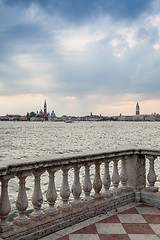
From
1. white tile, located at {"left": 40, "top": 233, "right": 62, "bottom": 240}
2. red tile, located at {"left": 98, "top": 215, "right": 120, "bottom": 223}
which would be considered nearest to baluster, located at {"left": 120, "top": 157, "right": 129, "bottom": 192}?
red tile, located at {"left": 98, "top": 215, "right": 120, "bottom": 223}

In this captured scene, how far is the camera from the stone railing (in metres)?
3.67

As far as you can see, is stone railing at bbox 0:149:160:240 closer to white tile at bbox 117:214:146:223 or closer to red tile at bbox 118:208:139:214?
red tile at bbox 118:208:139:214

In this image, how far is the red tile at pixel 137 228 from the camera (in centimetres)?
423

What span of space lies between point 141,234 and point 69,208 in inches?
49.4

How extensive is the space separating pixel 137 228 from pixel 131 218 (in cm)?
43

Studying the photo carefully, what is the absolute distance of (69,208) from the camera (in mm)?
4453

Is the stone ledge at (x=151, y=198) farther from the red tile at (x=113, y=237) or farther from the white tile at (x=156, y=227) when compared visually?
the red tile at (x=113, y=237)

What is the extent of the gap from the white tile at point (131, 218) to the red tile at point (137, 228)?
0.13m

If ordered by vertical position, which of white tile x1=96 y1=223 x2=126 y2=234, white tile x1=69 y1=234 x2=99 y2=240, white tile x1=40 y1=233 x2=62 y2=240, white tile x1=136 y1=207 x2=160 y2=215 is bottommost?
white tile x1=136 y1=207 x2=160 y2=215

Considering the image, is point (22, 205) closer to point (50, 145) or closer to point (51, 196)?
point (51, 196)

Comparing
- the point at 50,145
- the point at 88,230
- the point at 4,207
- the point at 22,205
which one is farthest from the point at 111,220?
the point at 50,145

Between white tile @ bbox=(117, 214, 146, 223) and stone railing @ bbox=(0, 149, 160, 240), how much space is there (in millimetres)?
346

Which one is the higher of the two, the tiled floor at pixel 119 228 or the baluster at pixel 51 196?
the baluster at pixel 51 196

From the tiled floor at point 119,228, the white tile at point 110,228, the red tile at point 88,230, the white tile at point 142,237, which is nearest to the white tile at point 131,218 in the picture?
the tiled floor at point 119,228
